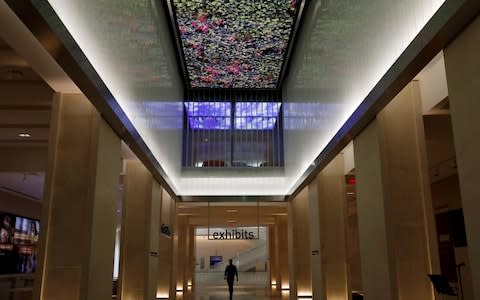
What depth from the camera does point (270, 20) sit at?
11.4 metres

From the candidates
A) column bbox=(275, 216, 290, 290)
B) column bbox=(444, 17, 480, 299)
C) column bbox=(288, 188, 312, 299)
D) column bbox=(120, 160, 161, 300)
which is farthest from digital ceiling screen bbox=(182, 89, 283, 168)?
column bbox=(444, 17, 480, 299)

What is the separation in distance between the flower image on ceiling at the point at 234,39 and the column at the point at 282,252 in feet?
25.1

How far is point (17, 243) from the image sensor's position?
1736cm

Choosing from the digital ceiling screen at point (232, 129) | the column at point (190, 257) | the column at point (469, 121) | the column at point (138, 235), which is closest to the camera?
the column at point (469, 121)

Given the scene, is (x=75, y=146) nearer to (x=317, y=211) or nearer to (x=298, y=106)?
(x=317, y=211)

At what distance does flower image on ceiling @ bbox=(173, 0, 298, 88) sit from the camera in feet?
35.3

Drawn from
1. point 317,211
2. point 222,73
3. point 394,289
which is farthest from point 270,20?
point 394,289

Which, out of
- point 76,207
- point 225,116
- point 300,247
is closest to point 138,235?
point 76,207

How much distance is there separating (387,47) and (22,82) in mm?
5866

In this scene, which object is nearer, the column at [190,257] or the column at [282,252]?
the column at [282,252]

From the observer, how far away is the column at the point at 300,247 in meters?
13.6

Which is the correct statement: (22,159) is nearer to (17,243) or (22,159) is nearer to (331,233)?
(17,243)

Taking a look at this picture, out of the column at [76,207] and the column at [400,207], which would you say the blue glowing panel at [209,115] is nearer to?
the column at [76,207]

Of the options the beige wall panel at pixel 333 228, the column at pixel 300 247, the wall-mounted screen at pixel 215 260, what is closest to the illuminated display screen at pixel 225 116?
the column at pixel 300 247
